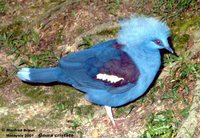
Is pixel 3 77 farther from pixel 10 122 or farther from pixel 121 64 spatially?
pixel 121 64

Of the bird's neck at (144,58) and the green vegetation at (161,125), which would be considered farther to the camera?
the green vegetation at (161,125)

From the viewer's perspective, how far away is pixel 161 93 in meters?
5.69

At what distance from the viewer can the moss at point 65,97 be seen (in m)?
5.71

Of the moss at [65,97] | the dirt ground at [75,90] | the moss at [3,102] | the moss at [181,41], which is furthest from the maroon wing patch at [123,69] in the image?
the moss at [3,102]

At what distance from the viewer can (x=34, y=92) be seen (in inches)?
235

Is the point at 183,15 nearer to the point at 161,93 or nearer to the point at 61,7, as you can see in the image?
the point at 161,93

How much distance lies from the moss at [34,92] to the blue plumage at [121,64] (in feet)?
2.22

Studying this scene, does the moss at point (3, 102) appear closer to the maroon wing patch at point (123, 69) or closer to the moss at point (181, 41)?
the maroon wing patch at point (123, 69)

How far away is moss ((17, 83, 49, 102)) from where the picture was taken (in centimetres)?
587

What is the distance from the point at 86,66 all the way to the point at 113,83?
343 mm

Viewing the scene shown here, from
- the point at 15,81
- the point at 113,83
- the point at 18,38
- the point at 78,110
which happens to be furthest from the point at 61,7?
the point at 113,83

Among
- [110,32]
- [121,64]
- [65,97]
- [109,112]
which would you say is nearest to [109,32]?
[110,32]

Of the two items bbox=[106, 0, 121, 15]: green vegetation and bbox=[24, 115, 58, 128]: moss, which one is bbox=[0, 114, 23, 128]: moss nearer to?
bbox=[24, 115, 58, 128]: moss

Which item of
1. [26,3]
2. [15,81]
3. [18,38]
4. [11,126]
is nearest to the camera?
[11,126]
